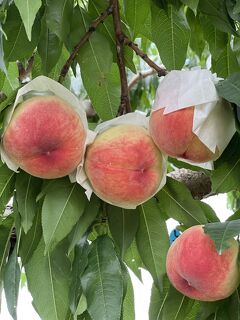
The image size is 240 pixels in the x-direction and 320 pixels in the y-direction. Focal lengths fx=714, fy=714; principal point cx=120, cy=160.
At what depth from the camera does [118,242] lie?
3.38 feet

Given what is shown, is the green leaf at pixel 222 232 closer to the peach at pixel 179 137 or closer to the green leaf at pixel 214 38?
the peach at pixel 179 137

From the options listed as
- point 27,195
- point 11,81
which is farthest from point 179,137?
point 11,81

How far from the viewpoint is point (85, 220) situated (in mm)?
1010

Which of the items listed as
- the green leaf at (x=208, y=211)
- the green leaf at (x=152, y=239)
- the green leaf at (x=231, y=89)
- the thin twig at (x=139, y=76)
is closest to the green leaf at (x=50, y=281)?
the green leaf at (x=152, y=239)

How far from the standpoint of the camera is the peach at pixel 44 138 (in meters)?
0.94

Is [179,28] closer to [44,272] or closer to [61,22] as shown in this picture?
[61,22]

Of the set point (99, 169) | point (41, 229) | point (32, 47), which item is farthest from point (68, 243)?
point (32, 47)

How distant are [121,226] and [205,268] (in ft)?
0.54

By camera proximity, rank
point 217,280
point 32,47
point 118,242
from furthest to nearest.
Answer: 1. point 32,47
2. point 118,242
3. point 217,280

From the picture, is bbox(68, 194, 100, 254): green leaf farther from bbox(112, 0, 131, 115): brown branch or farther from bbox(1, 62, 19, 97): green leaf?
bbox(1, 62, 19, 97): green leaf

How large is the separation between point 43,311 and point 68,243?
0.34ft

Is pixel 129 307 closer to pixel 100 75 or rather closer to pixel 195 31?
pixel 100 75

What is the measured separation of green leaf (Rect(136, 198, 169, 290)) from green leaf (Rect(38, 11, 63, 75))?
0.93ft

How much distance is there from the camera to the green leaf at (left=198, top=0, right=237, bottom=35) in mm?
1092
